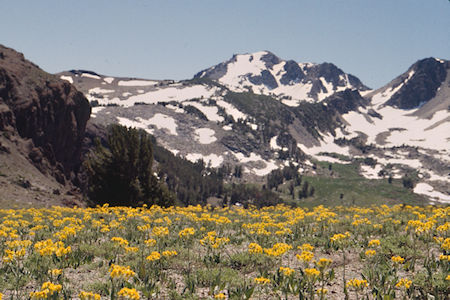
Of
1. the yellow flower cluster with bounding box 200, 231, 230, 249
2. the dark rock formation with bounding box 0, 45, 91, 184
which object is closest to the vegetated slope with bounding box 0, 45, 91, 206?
the dark rock formation with bounding box 0, 45, 91, 184

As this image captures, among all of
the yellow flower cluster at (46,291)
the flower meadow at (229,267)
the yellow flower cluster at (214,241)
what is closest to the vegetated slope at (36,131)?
the flower meadow at (229,267)

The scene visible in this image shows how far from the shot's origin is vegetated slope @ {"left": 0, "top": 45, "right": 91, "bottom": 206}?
121 ft

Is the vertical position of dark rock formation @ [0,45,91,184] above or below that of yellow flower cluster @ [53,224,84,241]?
above

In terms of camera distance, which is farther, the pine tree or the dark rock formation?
the dark rock formation

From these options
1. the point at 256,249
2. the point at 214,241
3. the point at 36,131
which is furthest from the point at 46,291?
the point at 36,131

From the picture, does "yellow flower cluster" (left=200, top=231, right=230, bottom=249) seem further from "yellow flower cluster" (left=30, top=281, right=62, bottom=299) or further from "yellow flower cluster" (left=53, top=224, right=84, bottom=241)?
"yellow flower cluster" (left=30, top=281, right=62, bottom=299)

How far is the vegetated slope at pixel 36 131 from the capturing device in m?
36.8

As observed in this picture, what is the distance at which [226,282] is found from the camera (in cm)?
769

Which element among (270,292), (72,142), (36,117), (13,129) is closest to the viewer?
(270,292)

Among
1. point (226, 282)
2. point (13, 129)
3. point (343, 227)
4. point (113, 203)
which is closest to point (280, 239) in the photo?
point (343, 227)

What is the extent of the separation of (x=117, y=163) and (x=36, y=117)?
2711cm

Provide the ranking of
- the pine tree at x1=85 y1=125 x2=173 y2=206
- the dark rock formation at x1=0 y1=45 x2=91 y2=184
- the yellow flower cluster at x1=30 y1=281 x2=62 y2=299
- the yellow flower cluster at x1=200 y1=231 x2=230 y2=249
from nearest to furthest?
the yellow flower cluster at x1=30 y1=281 x2=62 y2=299
the yellow flower cluster at x1=200 y1=231 x2=230 y2=249
the pine tree at x1=85 y1=125 x2=173 y2=206
the dark rock formation at x1=0 y1=45 x2=91 y2=184

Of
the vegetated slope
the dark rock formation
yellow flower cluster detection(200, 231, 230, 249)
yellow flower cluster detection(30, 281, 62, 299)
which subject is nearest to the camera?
yellow flower cluster detection(30, 281, 62, 299)

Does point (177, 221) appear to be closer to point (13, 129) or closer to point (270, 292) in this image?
point (270, 292)
